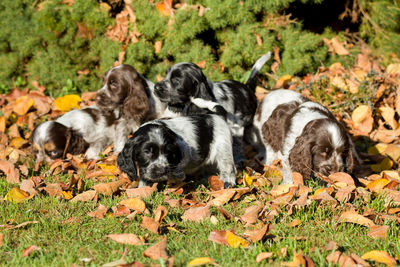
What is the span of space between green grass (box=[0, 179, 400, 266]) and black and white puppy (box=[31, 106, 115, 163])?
1918 millimetres

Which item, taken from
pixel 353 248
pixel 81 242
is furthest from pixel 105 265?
pixel 353 248

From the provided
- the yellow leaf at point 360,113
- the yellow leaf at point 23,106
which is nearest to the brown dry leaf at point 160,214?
the yellow leaf at point 360,113

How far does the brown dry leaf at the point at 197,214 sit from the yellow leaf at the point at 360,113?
3412 mm

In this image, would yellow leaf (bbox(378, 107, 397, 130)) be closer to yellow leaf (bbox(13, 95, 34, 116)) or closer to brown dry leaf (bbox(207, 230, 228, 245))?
brown dry leaf (bbox(207, 230, 228, 245))

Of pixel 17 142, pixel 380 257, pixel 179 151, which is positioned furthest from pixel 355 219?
pixel 17 142

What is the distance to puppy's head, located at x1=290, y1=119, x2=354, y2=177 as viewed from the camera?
4.46 metres

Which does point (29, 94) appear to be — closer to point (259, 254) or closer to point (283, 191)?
point (283, 191)

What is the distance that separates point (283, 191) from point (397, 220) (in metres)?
1.04

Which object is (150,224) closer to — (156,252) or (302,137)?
(156,252)

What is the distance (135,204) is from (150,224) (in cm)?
41

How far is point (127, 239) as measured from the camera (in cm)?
312

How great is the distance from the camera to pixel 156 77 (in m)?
7.31

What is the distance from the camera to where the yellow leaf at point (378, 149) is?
5656 millimetres

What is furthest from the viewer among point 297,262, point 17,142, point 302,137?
point 17,142
